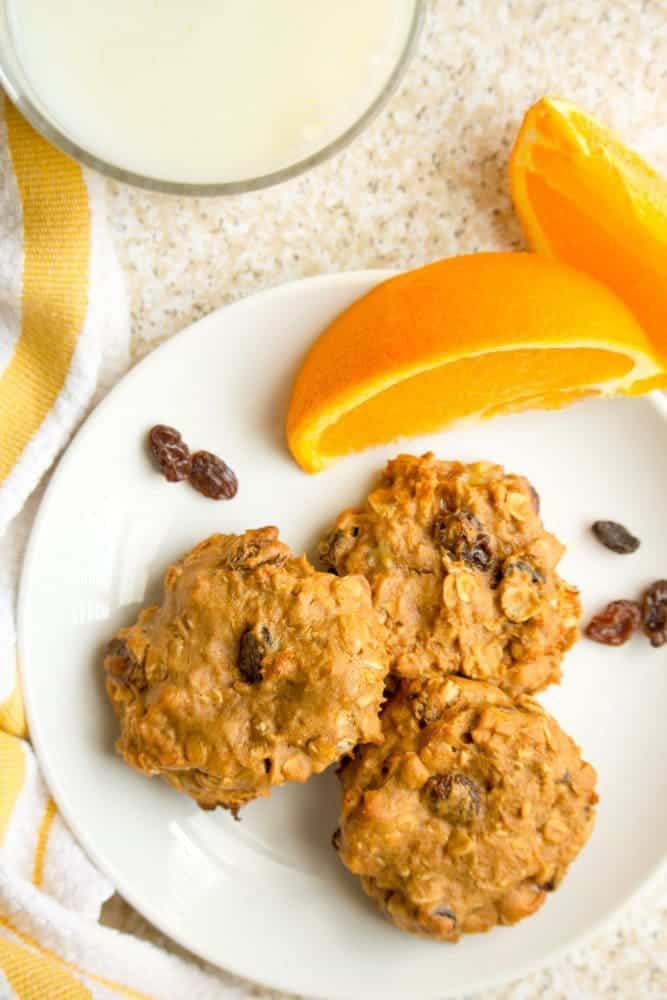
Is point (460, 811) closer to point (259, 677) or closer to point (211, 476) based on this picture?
point (259, 677)

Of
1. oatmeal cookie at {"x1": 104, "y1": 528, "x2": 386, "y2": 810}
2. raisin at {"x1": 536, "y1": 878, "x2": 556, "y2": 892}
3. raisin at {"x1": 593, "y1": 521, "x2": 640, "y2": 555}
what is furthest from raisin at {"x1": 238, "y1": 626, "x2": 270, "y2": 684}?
raisin at {"x1": 593, "y1": 521, "x2": 640, "y2": 555}

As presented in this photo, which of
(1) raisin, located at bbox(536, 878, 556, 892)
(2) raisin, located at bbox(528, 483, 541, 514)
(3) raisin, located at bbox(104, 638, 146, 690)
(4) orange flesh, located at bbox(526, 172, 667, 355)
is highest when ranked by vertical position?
(4) orange flesh, located at bbox(526, 172, 667, 355)

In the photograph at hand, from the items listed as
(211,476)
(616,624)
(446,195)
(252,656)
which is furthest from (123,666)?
(446,195)

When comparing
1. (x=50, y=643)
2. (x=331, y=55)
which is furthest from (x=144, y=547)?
(x=331, y=55)

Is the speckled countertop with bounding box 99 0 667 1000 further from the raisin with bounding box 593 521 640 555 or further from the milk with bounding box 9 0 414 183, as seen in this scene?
the raisin with bounding box 593 521 640 555

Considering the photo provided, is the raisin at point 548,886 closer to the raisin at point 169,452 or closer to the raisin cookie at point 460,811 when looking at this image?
the raisin cookie at point 460,811

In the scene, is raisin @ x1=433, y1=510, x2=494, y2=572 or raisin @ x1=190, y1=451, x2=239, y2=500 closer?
raisin @ x1=433, y1=510, x2=494, y2=572

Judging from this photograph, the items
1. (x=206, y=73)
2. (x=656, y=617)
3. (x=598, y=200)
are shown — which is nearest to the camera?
(x=206, y=73)
